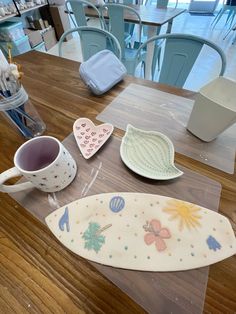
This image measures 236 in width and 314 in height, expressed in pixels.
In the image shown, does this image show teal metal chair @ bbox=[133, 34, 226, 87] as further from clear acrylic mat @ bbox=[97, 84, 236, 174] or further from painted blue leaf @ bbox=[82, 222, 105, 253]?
painted blue leaf @ bbox=[82, 222, 105, 253]

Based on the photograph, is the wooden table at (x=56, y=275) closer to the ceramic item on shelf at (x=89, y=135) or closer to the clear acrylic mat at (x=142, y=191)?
the clear acrylic mat at (x=142, y=191)

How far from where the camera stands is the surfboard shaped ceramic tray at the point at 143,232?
0.29 metres

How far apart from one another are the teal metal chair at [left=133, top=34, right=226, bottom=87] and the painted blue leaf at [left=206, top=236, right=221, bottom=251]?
652mm

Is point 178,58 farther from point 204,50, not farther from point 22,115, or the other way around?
point 204,50

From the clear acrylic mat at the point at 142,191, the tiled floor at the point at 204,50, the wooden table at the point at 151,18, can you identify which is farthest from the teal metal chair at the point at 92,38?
the tiled floor at the point at 204,50

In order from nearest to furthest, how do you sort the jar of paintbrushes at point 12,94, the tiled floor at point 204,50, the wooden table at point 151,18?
the jar of paintbrushes at point 12,94
the wooden table at point 151,18
the tiled floor at point 204,50

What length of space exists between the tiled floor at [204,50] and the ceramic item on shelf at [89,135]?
165 centimetres

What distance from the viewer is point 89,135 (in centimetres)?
48

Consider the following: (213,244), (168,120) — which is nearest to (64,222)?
(213,244)

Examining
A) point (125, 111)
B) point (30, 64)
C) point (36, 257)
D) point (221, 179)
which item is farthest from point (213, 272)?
point (30, 64)

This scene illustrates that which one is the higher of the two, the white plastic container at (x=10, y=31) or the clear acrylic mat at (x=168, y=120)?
the white plastic container at (x=10, y=31)

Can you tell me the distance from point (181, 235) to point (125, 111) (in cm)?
38

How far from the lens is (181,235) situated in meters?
0.31

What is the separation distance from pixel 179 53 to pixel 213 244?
0.78m
